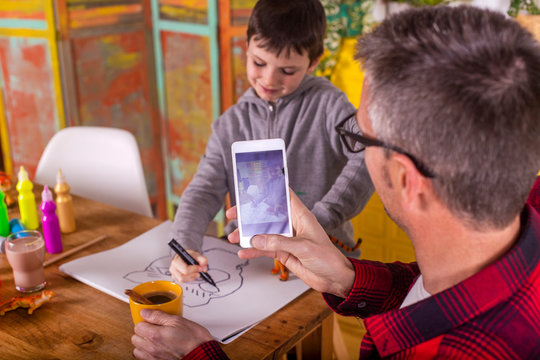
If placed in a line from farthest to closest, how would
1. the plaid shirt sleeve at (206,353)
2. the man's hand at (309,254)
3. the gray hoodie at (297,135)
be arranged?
1. the gray hoodie at (297,135)
2. the man's hand at (309,254)
3. the plaid shirt sleeve at (206,353)

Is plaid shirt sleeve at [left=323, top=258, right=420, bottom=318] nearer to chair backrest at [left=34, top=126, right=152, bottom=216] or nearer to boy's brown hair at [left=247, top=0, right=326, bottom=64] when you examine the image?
boy's brown hair at [left=247, top=0, right=326, bottom=64]

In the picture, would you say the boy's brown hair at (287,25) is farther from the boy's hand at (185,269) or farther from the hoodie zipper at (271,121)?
the boy's hand at (185,269)

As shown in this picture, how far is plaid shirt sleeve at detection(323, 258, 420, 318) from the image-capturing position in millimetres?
1106

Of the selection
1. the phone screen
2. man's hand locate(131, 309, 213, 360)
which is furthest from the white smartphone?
man's hand locate(131, 309, 213, 360)

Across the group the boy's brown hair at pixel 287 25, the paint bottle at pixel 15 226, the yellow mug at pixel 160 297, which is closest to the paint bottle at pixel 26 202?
the paint bottle at pixel 15 226

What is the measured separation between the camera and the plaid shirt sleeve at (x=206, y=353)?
95cm

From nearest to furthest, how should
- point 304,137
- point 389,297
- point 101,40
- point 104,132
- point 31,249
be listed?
point 389,297, point 31,249, point 304,137, point 104,132, point 101,40

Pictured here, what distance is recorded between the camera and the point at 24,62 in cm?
304

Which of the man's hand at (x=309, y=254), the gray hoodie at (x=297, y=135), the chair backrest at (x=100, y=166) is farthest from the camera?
the chair backrest at (x=100, y=166)

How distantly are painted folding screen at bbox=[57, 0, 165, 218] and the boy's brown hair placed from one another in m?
1.68

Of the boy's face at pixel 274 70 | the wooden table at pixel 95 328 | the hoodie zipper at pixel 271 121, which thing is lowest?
the wooden table at pixel 95 328

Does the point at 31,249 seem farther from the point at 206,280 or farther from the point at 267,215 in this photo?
the point at 267,215

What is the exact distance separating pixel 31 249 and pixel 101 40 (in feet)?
6.70

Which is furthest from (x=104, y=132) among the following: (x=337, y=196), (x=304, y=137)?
(x=337, y=196)
